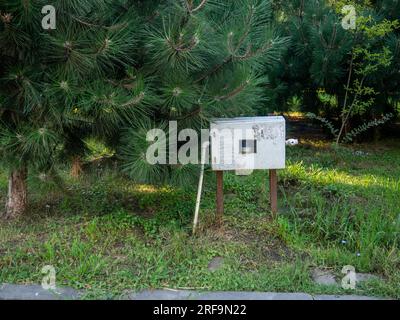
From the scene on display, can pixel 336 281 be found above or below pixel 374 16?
below

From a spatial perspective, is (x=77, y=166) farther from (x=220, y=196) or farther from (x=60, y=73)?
(x=220, y=196)

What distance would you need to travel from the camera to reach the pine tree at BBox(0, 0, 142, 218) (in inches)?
125

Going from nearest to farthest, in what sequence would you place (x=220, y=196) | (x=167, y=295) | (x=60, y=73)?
1. (x=167, y=295)
2. (x=60, y=73)
3. (x=220, y=196)

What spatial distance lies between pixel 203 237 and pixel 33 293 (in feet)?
4.00

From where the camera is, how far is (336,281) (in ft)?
10.6

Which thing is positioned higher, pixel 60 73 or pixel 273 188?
pixel 60 73

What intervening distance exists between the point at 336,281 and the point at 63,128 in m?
2.12

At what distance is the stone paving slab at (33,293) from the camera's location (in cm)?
305

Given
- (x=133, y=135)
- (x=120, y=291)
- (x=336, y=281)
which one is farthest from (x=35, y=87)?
(x=336, y=281)

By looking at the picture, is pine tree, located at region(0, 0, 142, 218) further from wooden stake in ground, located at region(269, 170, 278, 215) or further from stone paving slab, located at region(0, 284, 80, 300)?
wooden stake in ground, located at region(269, 170, 278, 215)

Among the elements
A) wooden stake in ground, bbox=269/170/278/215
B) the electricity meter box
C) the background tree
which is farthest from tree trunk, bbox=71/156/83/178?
the background tree

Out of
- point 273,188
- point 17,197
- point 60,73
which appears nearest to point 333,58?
point 273,188

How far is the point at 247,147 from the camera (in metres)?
3.78

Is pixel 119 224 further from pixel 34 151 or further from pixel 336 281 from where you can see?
pixel 336 281
